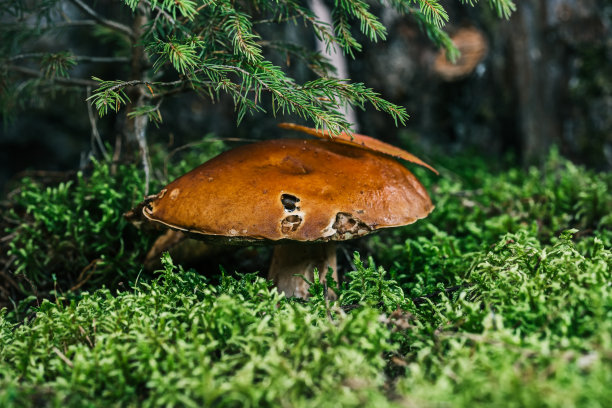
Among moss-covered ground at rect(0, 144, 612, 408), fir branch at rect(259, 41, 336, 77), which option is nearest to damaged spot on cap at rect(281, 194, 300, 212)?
moss-covered ground at rect(0, 144, 612, 408)

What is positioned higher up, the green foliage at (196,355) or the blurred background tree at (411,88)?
the blurred background tree at (411,88)

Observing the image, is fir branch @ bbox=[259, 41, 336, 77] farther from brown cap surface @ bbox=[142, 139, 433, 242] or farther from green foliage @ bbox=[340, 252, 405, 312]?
green foliage @ bbox=[340, 252, 405, 312]

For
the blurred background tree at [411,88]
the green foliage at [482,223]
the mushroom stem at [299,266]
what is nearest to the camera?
the mushroom stem at [299,266]

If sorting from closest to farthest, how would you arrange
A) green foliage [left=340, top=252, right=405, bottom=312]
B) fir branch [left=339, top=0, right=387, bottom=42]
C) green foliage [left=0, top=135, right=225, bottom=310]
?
green foliage [left=340, top=252, right=405, bottom=312] → fir branch [left=339, top=0, right=387, bottom=42] → green foliage [left=0, top=135, right=225, bottom=310]

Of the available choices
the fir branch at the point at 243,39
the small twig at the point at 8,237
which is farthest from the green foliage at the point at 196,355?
the small twig at the point at 8,237

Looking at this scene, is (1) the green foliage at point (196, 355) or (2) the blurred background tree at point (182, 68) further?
(2) the blurred background tree at point (182, 68)

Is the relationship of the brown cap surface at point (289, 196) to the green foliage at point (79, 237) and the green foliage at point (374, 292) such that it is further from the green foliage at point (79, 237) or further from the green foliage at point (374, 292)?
the green foliage at point (79, 237)

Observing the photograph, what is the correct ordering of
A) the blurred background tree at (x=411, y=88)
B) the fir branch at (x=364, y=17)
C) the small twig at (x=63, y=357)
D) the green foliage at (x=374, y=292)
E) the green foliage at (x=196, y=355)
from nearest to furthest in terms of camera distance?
the green foliage at (x=196, y=355)
the small twig at (x=63, y=357)
the green foliage at (x=374, y=292)
the fir branch at (x=364, y=17)
the blurred background tree at (x=411, y=88)
